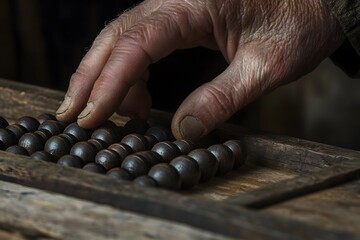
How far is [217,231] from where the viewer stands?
48.5 inches

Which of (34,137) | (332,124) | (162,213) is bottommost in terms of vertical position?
(332,124)

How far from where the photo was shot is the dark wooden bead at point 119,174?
5.00 feet

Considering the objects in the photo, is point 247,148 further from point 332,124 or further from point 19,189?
point 332,124

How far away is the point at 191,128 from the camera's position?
176 centimetres

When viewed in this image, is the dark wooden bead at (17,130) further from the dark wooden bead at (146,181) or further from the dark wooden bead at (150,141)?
the dark wooden bead at (146,181)

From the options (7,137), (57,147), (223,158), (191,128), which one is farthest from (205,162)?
(7,137)


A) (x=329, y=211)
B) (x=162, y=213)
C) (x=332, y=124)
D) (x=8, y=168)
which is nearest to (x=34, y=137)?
(x=8, y=168)

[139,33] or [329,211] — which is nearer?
[329,211]

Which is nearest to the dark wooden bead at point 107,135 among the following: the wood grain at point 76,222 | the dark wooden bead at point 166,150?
the dark wooden bead at point 166,150

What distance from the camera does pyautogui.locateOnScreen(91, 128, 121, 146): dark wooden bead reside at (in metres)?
1.75

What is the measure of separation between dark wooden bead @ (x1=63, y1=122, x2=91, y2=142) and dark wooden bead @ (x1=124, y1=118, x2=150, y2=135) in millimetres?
80

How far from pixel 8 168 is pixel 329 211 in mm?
502

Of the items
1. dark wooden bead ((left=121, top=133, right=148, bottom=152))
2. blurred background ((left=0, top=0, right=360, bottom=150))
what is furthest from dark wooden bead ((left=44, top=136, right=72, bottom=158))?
blurred background ((left=0, top=0, right=360, bottom=150))

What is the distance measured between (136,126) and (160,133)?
0.06 metres
